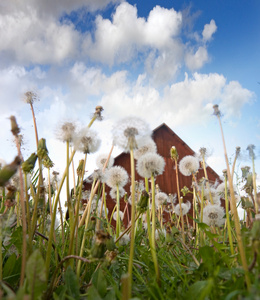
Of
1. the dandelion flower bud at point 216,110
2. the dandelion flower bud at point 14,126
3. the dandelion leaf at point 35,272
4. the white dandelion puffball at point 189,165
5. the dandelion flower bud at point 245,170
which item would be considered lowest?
the dandelion leaf at point 35,272

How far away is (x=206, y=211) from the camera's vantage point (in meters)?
2.17

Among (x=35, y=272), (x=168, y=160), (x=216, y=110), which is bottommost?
(x=35, y=272)

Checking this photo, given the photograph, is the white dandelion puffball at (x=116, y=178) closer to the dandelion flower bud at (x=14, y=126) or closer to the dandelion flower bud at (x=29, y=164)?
the dandelion flower bud at (x=29, y=164)

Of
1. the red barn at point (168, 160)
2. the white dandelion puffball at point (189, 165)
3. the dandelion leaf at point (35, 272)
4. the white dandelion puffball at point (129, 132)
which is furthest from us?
the red barn at point (168, 160)

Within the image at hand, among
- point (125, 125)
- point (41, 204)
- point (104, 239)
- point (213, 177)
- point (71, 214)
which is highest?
point (213, 177)

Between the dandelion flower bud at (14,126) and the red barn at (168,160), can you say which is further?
the red barn at (168,160)

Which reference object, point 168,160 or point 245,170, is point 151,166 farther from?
point 168,160

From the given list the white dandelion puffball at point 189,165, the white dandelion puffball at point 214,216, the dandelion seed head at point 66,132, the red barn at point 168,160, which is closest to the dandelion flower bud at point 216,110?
the dandelion seed head at point 66,132

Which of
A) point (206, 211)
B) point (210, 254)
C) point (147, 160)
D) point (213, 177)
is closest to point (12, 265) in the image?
point (147, 160)

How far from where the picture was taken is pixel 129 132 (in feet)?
4.40

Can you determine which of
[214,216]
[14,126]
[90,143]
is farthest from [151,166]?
[214,216]

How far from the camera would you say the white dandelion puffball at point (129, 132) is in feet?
4.33

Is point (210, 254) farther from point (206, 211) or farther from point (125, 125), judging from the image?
point (206, 211)

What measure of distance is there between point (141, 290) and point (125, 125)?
78cm
